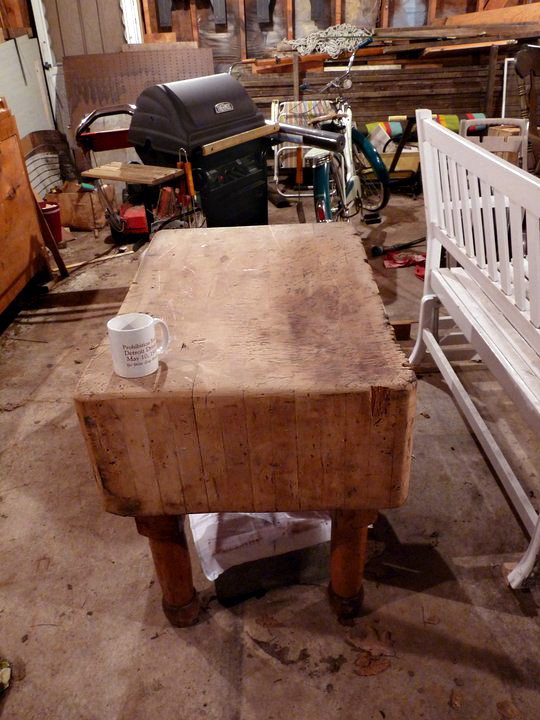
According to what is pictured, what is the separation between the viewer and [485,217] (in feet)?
5.70

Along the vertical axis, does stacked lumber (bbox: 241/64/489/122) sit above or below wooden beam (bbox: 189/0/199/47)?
below

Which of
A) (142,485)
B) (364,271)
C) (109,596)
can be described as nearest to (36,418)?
(109,596)

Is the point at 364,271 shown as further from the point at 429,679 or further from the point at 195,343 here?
the point at 429,679

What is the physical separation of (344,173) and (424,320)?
1.86m

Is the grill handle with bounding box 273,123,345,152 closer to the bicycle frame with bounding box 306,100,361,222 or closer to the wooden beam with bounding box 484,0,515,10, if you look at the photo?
the bicycle frame with bounding box 306,100,361,222

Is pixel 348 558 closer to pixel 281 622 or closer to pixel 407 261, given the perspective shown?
pixel 281 622

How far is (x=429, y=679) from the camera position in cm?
139

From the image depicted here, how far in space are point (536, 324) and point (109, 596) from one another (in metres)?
1.45

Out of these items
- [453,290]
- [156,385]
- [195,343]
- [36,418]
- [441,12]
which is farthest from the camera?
[441,12]

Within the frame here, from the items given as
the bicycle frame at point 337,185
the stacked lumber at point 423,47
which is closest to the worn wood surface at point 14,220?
the bicycle frame at point 337,185

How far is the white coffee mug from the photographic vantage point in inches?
45.3

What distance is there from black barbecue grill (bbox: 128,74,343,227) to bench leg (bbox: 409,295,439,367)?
147 centimetres

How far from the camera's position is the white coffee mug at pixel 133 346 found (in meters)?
1.15

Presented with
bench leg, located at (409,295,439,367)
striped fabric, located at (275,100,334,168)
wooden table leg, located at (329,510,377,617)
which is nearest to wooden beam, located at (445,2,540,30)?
striped fabric, located at (275,100,334,168)
